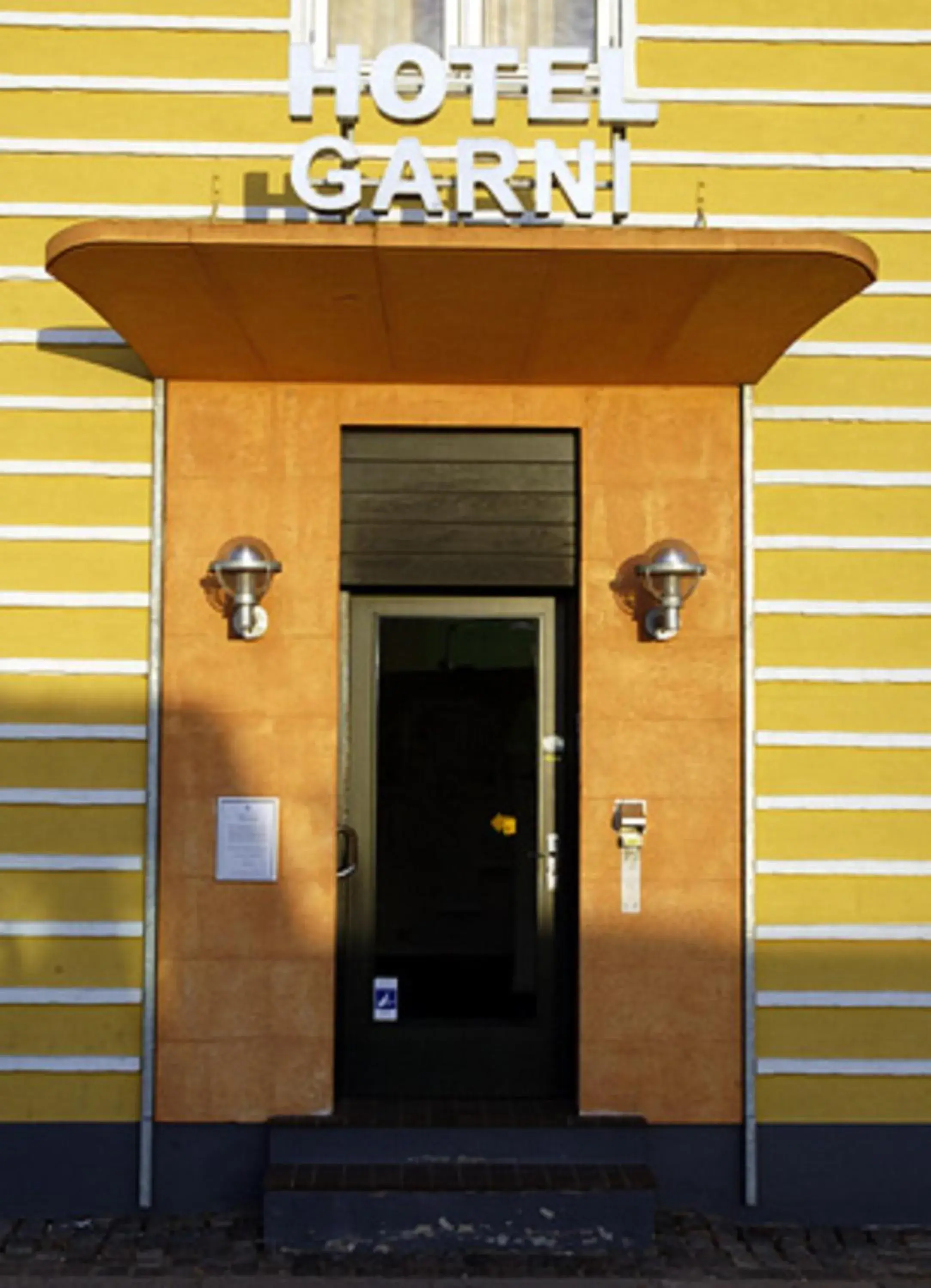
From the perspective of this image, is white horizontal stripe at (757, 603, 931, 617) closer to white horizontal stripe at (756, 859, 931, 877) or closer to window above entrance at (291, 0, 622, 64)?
white horizontal stripe at (756, 859, 931, 877)

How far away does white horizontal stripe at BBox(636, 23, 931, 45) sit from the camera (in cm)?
668

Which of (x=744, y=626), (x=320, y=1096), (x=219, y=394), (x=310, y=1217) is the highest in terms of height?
(x=219, y=394)

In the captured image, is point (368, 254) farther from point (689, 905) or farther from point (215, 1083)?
point (215, 1083)

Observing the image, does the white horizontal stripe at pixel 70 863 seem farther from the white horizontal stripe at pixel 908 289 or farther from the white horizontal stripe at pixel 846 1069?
the white horizontal stripe at pixel 908 289

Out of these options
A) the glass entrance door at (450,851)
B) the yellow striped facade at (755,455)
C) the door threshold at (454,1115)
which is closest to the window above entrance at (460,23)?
the yellow striped facade at (755,455)

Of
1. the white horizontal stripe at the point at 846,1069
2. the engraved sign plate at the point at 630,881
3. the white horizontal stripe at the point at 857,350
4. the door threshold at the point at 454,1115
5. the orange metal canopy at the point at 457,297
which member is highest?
the white horizontal stripe at the point at 857,350

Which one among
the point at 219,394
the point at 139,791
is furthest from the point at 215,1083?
the point at 219,394

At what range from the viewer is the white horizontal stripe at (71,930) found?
641 cm

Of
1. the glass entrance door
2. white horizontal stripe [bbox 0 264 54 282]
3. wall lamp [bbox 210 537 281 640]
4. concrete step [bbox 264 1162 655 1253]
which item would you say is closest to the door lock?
the glass entrance door

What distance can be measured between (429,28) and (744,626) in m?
3.16

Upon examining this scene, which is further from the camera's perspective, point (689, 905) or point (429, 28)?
point (429, 28)

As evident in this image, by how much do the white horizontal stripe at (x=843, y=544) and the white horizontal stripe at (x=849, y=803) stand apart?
1.10 metres

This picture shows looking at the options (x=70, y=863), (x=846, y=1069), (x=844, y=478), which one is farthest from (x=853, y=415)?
(x=70, y=863)

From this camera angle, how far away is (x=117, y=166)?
661 cm
